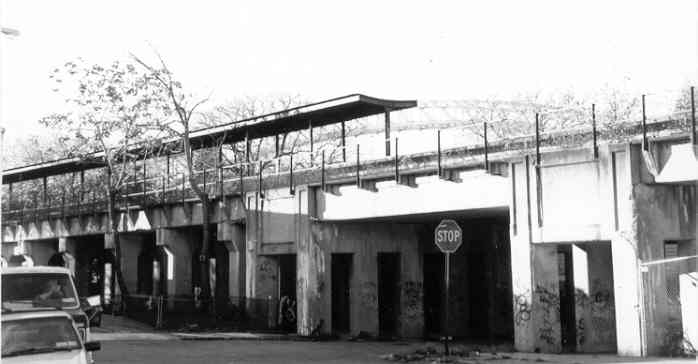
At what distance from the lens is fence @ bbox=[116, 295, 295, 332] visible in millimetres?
30922

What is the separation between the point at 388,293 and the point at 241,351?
33.5ft

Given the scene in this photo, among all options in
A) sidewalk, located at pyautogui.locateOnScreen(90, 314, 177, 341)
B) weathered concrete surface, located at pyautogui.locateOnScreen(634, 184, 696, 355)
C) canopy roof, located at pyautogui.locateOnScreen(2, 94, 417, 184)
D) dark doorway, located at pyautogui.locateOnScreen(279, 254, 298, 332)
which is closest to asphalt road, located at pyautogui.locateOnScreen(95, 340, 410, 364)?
sidewalk, located at pyautogui.locateOnScreen(90, 314, 177, 341)

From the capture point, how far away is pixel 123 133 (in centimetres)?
3453

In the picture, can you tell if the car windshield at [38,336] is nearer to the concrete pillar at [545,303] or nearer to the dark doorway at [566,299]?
the concrete pillar at [545,303]

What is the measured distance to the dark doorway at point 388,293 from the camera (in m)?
31.0

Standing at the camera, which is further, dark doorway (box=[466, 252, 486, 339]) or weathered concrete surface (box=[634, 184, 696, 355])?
dark doorway (box=[466, 252, 486, 339])

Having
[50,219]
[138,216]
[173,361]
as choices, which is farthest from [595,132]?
[50,219]

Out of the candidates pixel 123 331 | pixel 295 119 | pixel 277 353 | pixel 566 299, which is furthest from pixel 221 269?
pixel 566 299

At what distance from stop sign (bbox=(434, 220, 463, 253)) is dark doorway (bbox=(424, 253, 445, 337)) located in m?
13.4

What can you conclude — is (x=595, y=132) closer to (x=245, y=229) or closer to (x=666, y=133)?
(x=666, y=133)

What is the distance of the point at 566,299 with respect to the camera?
86.9 ft

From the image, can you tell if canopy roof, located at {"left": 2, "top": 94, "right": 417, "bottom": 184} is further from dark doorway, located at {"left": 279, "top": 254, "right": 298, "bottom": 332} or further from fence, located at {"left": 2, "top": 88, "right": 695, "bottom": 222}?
dark doorway, located at {"left": 279, "top": 254, "right": 298, "bottom": 332}

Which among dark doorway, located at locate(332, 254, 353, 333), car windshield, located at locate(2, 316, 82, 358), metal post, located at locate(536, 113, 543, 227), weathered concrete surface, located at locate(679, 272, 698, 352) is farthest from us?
dark doorway, located at locate(332, 254, 353, 333)

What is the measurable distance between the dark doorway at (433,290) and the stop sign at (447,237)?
13361 mm
